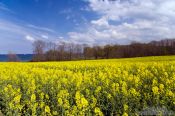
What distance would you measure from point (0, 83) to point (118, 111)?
28.4 feet

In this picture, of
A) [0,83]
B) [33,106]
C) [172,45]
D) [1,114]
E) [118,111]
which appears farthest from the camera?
[172,45]

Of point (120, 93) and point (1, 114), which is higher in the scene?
point (120, 93)

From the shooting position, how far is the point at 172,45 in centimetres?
7938

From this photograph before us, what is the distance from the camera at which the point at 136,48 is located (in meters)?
84.1

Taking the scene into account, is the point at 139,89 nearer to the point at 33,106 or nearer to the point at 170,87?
the point at 170,87

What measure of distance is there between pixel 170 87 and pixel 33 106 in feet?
16.6

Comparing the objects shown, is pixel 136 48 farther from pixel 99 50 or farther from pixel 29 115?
pixel 29 115

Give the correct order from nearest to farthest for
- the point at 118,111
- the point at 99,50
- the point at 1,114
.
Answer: the point at 118,111
the point at 1,114
the point at 99,50

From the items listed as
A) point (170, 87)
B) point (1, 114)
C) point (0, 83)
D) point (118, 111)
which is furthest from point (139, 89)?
point (0, 83)

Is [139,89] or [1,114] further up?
[139,89]

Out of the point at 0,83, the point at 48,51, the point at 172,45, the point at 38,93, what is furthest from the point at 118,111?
the point at 48,51

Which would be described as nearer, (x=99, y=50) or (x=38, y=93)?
(x=38, y=93)

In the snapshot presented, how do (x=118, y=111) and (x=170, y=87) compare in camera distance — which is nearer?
(x=118, y=111)

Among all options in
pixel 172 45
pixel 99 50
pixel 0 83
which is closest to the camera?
pixel 0 83
